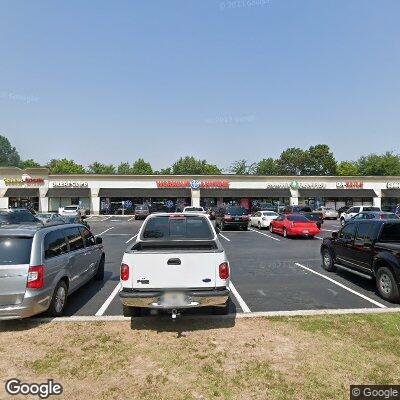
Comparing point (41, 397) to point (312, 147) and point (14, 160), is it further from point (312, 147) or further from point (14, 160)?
point (14, 160)

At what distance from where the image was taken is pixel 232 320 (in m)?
6.09

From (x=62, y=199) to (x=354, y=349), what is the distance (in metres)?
43.3

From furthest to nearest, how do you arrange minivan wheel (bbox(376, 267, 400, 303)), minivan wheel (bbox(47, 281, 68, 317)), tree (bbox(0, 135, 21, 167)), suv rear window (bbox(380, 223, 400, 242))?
tree (bbox(0, 135, 21, 167)) → suv rear window (bbox(380, 223, 400, 242)) → minivan wheel (bbox(376, 267, 400, 303)) → minivan wheel (bbox(47, 281, 68, 317))

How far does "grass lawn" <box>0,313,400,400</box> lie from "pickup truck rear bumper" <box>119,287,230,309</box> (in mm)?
555

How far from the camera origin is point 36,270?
18.5 feet

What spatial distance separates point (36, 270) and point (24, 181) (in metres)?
42.2

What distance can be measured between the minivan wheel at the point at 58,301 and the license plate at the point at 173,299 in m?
2.38

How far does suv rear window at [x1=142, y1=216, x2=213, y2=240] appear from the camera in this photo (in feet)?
23.1

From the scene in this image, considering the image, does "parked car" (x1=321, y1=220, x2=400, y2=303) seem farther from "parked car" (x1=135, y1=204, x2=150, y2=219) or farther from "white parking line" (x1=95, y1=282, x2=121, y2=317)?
"parked car" (x1=135, y1=204, x2=150, y2=219)

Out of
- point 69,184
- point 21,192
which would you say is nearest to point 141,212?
point 69,184

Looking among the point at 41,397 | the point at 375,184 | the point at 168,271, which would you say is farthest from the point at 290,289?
the point at 375,184

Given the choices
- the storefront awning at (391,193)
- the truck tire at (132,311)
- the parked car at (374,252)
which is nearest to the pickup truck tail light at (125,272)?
the truck tire at (132,311)

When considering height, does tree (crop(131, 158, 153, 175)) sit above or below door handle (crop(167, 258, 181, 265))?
above

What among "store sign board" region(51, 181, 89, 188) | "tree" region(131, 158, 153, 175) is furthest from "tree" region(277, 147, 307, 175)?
"store sign board" region(51, 181, 89, 188)
